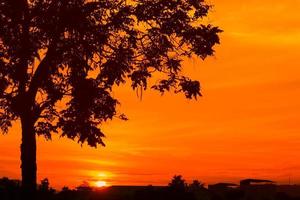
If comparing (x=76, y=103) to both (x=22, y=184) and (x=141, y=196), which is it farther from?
(x=141, y=196)

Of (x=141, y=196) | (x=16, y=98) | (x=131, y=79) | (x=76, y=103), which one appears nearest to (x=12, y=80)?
(x=16, y=98)

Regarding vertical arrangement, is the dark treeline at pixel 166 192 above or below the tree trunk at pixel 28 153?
below

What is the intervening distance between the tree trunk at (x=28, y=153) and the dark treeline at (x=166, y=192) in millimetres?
698

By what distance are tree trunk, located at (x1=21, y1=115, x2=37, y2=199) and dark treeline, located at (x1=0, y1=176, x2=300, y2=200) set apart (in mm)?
698

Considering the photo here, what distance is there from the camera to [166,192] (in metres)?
24.9

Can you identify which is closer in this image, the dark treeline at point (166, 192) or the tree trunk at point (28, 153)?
the dark treeline at point (166, 192)

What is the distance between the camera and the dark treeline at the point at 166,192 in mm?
25047

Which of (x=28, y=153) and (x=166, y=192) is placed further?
(x=28, y=153)

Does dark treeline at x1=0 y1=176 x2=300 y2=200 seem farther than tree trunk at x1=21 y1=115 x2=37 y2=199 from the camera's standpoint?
No

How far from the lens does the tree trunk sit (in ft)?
105

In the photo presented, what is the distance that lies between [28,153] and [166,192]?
388 inches

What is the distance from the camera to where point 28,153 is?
32.4 meters

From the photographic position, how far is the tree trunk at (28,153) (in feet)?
105

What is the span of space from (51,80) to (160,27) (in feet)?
20.8
